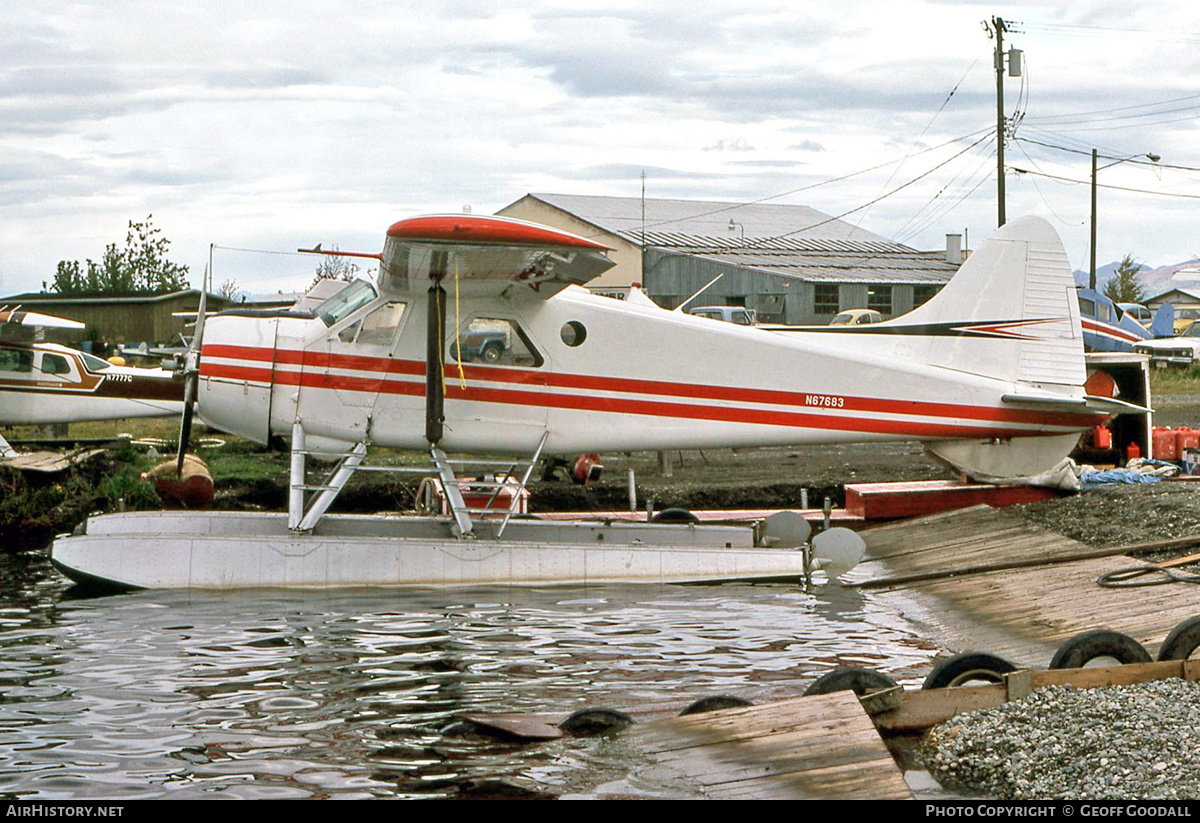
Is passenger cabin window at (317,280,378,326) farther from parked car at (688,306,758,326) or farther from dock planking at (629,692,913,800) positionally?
parked car at (688,306,758,326)

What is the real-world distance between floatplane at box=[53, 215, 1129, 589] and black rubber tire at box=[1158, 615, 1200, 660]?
4.57m

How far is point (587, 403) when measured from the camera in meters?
11.4

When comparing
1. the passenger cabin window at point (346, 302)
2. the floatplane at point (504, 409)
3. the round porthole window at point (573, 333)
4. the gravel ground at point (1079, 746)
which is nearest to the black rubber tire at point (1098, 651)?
the gravel ground at point (1079, 746)

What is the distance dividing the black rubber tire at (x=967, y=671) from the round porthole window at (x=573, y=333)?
5587mm

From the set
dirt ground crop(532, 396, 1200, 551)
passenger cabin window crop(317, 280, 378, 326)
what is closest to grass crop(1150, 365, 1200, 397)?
dirt ground crop(532, 396, 1200, 551)

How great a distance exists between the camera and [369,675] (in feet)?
25.9

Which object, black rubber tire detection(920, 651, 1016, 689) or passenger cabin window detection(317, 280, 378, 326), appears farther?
passenger cabin window detection(317, 280, 378, 326)

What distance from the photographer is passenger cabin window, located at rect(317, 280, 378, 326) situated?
1121cm

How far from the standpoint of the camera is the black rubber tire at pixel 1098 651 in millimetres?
6488

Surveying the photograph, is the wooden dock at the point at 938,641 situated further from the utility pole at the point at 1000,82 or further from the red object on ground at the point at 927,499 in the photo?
the utility pole at the point at 1000,82

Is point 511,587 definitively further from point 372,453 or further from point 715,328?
point 372,453

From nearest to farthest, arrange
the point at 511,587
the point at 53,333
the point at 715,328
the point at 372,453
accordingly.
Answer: the point at 511,587, the point at 715,328, the point at 372,453, the point at 53,333

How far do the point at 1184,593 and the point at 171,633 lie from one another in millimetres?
6909

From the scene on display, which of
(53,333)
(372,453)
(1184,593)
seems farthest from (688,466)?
(53,333)
